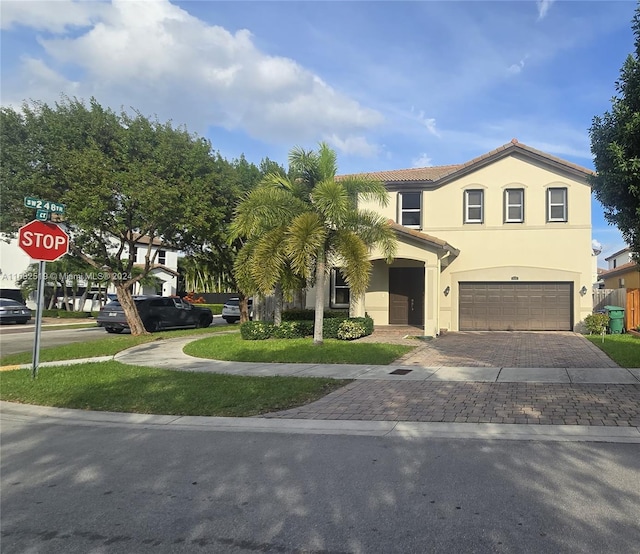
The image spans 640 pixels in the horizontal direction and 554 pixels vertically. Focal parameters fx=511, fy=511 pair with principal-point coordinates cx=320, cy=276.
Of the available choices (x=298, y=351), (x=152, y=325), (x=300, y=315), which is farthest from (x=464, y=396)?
(x=152, y=325)

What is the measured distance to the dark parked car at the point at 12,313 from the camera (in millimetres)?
28594

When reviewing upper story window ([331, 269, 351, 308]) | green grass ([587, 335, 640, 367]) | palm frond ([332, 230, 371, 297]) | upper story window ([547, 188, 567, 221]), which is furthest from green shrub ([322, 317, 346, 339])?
upper story window ([547, 188, 567, 221])

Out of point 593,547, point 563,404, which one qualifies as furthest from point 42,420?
point 563,404

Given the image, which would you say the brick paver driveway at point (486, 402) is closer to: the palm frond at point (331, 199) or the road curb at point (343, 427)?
the road curb at point (343, 427)

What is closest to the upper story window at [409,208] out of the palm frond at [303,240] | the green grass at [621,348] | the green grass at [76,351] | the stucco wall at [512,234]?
the stucco wall at [512,234]

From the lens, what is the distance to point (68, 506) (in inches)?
170

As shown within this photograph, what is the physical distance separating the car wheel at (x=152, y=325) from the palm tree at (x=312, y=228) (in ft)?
27.2

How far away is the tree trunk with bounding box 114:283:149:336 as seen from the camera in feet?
64.3

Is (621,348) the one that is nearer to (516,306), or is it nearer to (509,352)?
(509,352)

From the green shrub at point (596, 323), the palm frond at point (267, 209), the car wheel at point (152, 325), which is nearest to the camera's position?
the palm frond at point (267, 209)

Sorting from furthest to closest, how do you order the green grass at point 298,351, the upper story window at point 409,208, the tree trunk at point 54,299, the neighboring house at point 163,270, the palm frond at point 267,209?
the neighboring house at point 163,270
the tree trunk at point 54,299
the upper story window at point 409,208
the palm frond at point 267,209
the green grass at point 298,351

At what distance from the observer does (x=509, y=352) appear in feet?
45.5

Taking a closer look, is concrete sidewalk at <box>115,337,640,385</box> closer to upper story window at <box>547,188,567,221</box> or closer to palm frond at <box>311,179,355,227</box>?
A: palm frond at <box>311,179,355,227</box>

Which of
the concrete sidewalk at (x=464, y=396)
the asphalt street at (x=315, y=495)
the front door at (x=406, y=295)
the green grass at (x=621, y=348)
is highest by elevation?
the front door at (x=406, y=295)
